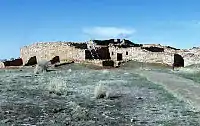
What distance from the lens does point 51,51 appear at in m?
51.2

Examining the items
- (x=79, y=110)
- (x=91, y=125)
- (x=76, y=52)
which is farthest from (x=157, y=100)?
(x=76, y=52)

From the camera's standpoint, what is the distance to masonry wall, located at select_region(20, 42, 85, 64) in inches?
1895

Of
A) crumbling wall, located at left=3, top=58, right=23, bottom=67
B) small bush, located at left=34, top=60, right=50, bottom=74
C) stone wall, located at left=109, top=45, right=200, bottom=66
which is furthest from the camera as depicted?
crumbling wall, located at left=3, top=58, right=23, bottom=67

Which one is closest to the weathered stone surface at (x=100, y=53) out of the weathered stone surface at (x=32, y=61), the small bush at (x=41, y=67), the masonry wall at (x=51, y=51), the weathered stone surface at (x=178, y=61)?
the masonry wall at (x=51, y=51)

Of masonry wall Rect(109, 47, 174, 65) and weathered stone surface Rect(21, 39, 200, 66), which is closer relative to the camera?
masonry wall Rect(109, 47, 174, 65)

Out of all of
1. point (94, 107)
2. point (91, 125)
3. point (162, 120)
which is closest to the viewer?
point (91, 125)

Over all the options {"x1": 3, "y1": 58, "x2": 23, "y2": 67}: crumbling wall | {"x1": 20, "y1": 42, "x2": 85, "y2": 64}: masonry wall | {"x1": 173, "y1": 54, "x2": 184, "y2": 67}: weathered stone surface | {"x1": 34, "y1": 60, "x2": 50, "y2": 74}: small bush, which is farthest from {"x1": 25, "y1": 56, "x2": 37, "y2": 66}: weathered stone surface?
{"x1": 173, "y1": 54, "x2": 184, "y2": 67}: weathered stone surface

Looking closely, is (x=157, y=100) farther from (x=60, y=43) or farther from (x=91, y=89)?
(x=60, y=43)

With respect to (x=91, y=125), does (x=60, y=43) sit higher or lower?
higher

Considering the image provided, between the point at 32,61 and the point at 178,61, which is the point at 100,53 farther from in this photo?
the point at 178,61

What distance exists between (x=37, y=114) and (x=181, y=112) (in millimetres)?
3956

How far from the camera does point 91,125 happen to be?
1162 cm

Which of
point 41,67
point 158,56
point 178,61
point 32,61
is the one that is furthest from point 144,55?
point 41,67

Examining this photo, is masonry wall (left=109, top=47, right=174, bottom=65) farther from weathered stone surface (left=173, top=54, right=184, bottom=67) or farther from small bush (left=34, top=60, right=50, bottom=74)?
small bush (left=34, top=60, right=50, bottom=74)
